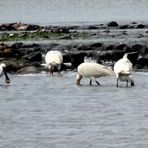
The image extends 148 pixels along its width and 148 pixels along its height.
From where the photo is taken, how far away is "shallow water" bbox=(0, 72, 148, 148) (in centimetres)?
1375

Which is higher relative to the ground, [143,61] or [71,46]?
[143,61]

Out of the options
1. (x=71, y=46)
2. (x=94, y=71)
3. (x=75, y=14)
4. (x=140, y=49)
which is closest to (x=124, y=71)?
(x=94, y=71)

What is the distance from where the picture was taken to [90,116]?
16312 mm

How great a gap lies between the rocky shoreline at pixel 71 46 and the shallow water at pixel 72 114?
3.57 meters

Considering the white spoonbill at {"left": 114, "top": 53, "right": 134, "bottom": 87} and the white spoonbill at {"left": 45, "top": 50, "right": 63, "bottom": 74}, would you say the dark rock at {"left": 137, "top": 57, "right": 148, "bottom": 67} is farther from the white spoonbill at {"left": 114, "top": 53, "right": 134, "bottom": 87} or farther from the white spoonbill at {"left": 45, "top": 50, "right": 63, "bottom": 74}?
the white spoonbill at {"left": 114, "top": 53, "right": 134, "bottom": 87}

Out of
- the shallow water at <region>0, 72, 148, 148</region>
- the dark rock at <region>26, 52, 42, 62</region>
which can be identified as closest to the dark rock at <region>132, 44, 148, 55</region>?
the dark rock at <region>26, 52, 42, 62</region>

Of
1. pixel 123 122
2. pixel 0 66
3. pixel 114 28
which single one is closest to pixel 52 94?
pixel 0 66

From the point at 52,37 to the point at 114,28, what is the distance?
936 cm

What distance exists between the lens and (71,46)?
115ft

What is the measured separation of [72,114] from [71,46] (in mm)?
18657

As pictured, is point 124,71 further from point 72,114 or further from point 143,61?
point 143,61

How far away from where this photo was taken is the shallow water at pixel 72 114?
1375cm

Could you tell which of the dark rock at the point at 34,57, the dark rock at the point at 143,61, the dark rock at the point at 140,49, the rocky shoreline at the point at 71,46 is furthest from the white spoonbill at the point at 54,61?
the dark rock at the point at 140,49

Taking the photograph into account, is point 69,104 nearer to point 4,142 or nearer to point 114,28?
point 4,142
